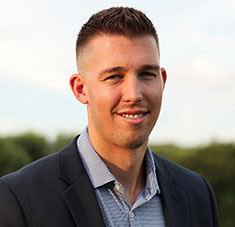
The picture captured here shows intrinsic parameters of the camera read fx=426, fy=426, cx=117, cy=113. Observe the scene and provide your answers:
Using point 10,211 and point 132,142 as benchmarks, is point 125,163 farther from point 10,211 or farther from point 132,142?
point 10,211

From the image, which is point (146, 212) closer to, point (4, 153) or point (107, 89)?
point (107, 89)

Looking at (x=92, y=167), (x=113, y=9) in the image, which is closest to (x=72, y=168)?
(x=92, y=167)

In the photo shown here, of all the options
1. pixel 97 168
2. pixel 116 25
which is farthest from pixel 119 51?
pixel 97 168

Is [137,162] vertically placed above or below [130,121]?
below

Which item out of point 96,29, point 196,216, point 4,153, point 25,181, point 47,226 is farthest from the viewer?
point 4,153

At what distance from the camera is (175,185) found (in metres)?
4.23

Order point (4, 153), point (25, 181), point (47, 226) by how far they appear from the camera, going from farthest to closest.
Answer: point (4, 153) < point (25, 181) < point (47, 226)

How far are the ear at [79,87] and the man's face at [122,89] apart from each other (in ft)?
0.20

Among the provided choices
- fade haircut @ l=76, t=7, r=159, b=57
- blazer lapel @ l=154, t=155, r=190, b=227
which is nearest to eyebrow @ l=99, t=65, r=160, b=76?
fade haircut @ l=76, t=7, r=159, b=57

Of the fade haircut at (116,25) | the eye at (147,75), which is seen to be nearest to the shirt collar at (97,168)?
the eye at (147,75)

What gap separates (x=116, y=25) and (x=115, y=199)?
4.82 feet

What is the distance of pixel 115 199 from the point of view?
357cm

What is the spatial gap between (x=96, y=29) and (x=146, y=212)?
5.44 ft

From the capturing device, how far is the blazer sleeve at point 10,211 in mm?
3268
